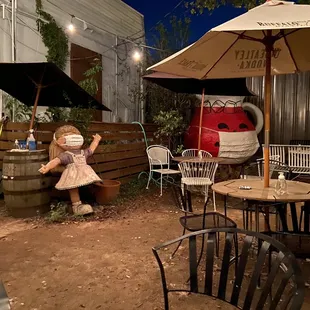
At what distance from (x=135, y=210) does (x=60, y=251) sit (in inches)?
72.0

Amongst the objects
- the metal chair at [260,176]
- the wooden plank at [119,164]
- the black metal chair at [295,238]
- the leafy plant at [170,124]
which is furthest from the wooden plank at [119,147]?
the black metal chair at [295,238]

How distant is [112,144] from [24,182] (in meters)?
2.10

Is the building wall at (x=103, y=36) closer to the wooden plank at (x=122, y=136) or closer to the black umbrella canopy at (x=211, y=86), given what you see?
the wooden plank at (x=122, y=136)

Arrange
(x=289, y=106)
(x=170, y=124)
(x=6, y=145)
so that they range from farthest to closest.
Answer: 1. (x=289, y=106)
2. (x=170, y=124)
3. (x=6, y=145)

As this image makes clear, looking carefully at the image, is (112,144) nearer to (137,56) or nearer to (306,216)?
(137,56)

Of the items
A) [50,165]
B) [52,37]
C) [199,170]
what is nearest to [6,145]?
[50,165]

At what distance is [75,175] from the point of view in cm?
460

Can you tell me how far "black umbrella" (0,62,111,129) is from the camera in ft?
14.5

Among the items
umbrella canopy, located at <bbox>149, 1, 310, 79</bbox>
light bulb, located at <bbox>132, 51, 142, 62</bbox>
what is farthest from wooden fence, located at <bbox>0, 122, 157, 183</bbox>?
umbrella canopy, located at <bbox>149, 1, 310, 79</bbox>

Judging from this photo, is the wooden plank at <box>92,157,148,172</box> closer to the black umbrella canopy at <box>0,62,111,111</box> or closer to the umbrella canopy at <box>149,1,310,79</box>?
the black umbrella canopy at <box>0,62,111,111</box>

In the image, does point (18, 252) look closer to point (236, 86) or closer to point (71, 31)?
point (236, 86)

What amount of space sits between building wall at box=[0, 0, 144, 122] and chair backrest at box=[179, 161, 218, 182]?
312cm

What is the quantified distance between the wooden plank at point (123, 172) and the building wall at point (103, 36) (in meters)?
1.61

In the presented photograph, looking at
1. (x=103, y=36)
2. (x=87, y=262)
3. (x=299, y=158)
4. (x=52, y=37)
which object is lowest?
(x=87, y=262)
